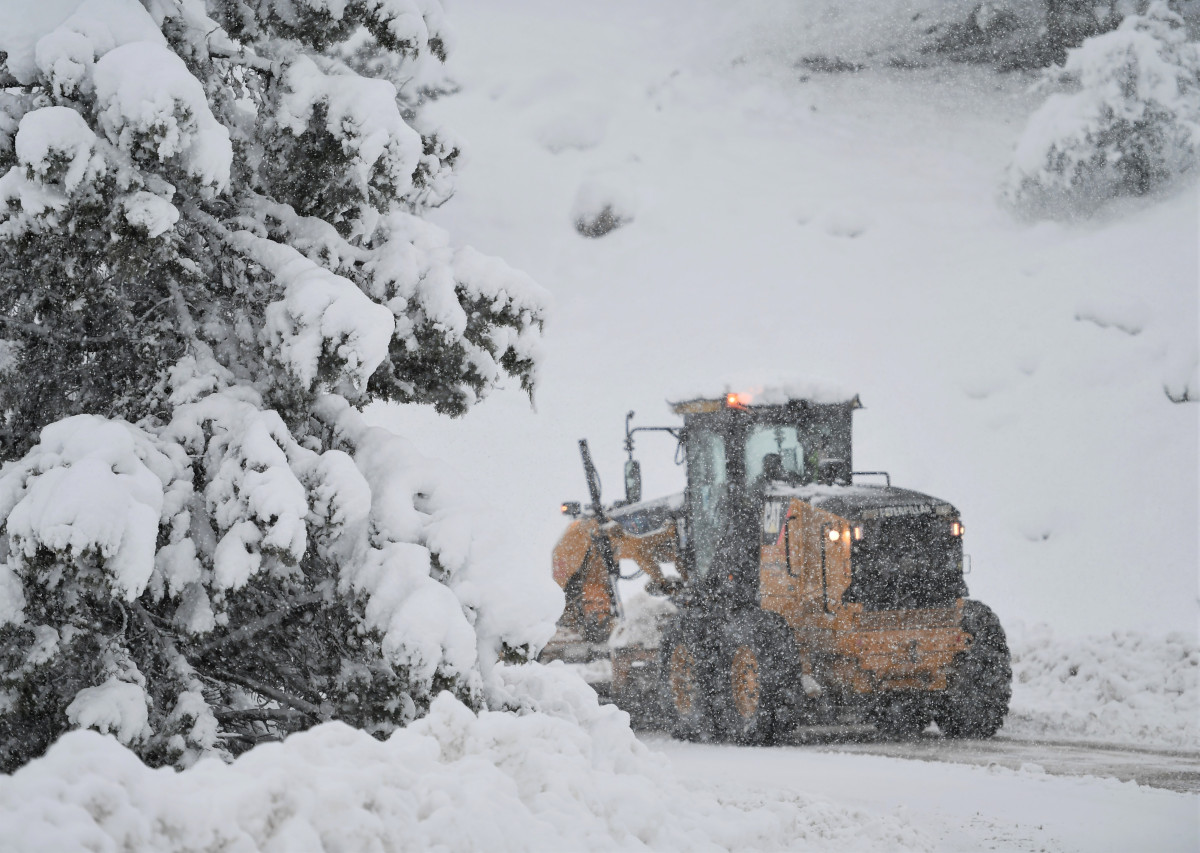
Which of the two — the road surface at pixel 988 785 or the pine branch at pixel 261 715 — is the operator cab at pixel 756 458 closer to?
the road surface at pixel 988 785

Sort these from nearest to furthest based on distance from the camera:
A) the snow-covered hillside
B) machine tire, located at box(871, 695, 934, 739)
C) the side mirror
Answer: machine tire, located at box(871, 695, 934, 739)
the side mirror
the snow-covered hillside

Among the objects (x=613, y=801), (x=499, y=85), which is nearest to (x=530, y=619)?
(x=613, y=801)

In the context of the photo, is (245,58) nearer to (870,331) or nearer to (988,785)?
(988,785)

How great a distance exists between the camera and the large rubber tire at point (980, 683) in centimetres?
878

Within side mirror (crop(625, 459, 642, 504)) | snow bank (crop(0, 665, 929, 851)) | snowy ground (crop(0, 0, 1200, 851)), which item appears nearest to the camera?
snow bank (crop(0, 665, 929, 851))

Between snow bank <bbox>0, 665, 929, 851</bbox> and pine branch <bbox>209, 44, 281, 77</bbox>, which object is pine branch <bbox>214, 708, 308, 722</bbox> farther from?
pine branch <bbox>209, 44, 281, 77</bbox>

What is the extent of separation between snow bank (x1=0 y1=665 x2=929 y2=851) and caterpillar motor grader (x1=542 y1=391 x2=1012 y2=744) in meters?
4.61

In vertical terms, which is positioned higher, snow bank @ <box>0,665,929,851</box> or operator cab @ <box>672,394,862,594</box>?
operator cab @ <box>672,394,862,594</box>

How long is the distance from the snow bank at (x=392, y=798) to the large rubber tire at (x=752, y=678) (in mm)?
4342

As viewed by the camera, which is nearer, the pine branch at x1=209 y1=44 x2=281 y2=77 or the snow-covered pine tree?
the snow-covered pine tree

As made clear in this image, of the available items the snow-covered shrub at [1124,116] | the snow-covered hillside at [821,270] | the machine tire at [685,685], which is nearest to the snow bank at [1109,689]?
the machine tire at [685,685]

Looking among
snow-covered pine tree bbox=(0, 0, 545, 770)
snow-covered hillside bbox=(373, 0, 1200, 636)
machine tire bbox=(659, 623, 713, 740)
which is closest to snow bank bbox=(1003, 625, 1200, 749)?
machine tire bbox=(659, 623, 713, 740)

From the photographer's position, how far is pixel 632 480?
392 inches

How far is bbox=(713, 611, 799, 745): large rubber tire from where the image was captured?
8703 mm
